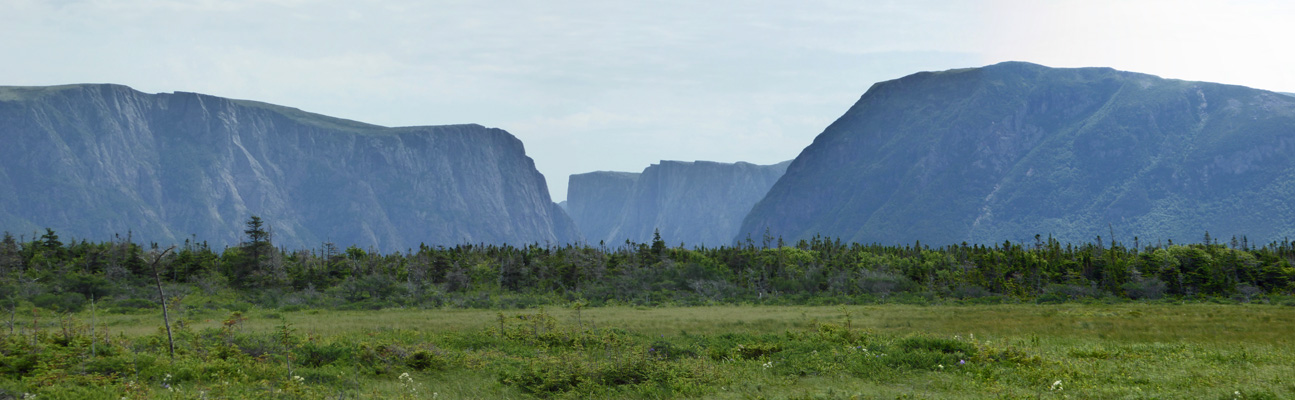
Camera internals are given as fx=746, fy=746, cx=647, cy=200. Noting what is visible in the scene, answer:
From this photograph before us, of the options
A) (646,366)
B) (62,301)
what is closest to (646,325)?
(646,366)

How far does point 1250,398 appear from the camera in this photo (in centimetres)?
1667

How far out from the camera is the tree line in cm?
6178

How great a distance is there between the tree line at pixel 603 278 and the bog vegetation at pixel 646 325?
29 cm

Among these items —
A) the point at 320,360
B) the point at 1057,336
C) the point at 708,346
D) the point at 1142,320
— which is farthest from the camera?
the point at 1142,320

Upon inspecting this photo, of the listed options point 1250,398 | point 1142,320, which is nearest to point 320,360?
point 1250,398

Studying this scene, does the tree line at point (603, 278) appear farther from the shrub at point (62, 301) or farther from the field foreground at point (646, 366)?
the field foreground at point (646, 366)

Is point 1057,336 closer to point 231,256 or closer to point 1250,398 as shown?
point 1250,398

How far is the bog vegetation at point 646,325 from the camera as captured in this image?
20125 mm

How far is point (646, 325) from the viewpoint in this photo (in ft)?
137

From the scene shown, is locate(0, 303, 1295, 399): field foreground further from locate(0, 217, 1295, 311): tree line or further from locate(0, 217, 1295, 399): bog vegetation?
locate(0, 217, 1295, 311): tree line

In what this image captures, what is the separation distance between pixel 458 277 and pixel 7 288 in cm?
3535

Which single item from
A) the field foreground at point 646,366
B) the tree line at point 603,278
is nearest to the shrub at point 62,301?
the tree line at point 603,278

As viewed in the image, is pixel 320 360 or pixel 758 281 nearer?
pixel 320 360

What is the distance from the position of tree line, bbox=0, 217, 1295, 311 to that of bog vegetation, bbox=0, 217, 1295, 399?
286 millimetres
